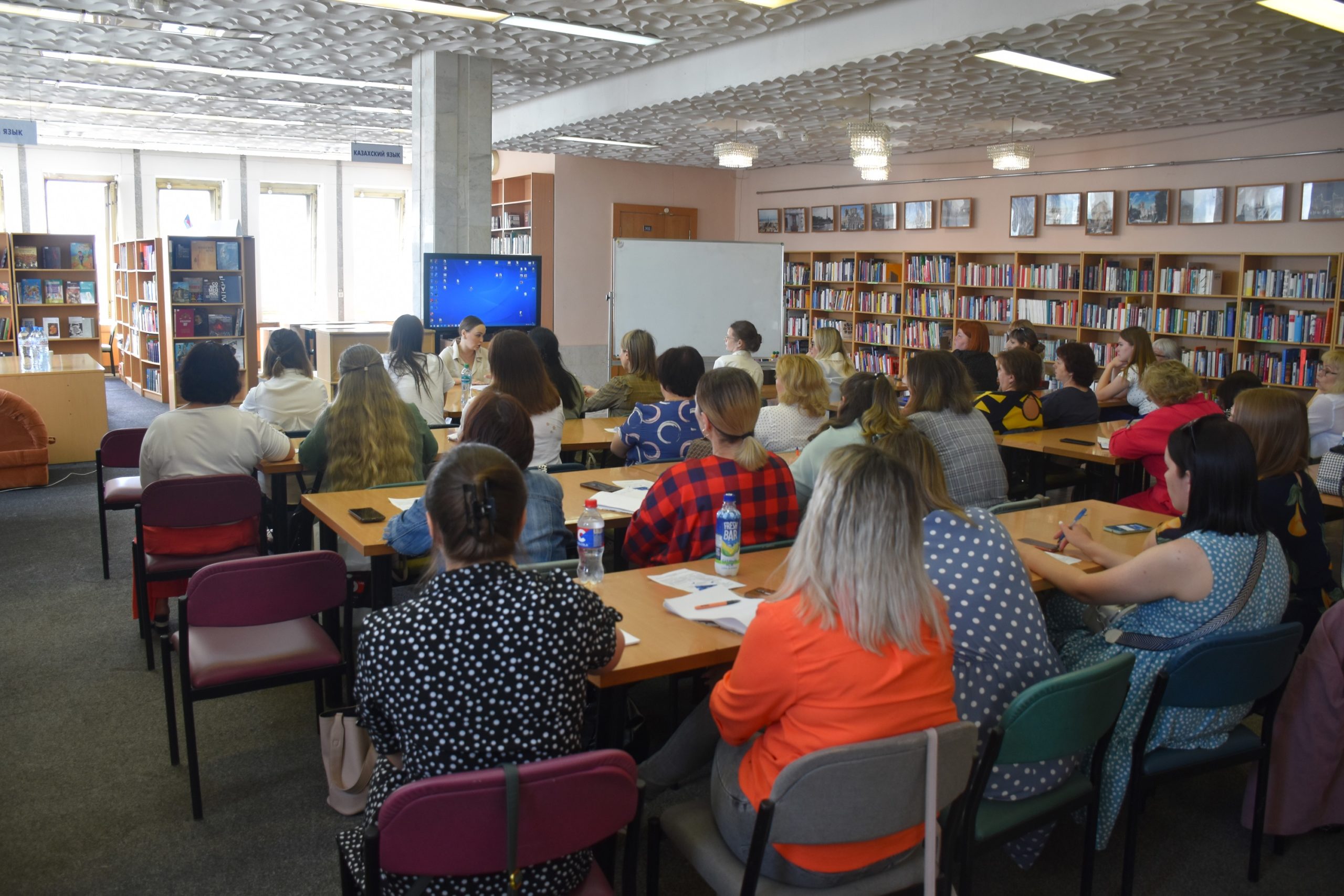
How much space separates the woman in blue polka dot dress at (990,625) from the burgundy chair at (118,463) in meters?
3.98

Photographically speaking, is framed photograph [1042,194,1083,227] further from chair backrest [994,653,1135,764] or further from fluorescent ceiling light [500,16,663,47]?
chair backrest [994,653,1135,764]

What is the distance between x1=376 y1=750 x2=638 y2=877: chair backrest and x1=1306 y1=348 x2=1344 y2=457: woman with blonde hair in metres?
5.40

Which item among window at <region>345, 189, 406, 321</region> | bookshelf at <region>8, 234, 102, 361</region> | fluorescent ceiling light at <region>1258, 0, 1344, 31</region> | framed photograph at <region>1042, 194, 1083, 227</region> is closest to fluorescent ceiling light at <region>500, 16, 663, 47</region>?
fluorescent ceiling light at <region>1258, 0, 1344, 31</region>

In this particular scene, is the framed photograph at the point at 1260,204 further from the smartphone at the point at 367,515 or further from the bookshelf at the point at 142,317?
the bookshelf at the point at 142,317

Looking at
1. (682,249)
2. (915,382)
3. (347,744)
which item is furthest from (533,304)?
(347,744)

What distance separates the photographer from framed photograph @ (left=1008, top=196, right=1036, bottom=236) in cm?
1003

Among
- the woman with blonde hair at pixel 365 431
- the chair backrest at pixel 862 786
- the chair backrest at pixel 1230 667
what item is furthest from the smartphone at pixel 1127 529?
the woman with blonde hair at pixel 365 431

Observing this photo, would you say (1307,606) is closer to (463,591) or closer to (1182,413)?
(1182,413)

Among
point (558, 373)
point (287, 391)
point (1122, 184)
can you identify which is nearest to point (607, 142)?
point (1122, 184)

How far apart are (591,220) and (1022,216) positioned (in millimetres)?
5108

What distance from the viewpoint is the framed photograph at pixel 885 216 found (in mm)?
11469

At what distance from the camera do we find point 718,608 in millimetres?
2617

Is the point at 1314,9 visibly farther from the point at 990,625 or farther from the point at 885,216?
the point at 885,216

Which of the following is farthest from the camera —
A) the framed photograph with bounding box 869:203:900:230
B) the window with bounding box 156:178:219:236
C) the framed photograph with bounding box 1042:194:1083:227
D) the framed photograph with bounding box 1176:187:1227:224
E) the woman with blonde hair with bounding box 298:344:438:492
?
the window with bounding box 156:178:219:236
